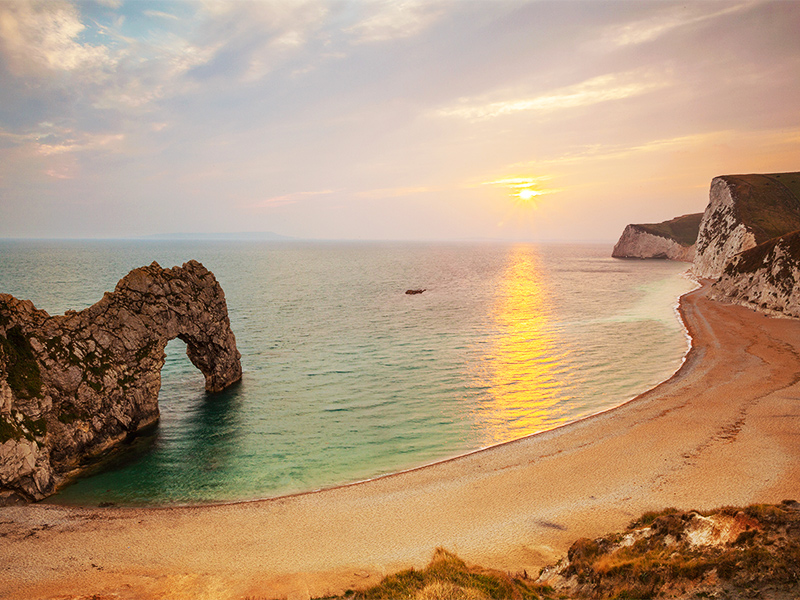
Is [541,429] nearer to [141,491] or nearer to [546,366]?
[546,366]

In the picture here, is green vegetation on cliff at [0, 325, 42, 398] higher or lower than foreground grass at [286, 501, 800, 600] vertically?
higher

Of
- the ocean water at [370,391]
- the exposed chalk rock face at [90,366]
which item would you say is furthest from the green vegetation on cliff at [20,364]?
the ocean water at [370,391]

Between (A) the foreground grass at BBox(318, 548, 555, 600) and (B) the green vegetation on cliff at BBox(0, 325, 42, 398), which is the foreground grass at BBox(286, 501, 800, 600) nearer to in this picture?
(A) the foreground grass at BBox(318, 548, 555, 600)

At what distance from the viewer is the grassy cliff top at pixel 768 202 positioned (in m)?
93.9

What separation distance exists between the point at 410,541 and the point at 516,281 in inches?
4603

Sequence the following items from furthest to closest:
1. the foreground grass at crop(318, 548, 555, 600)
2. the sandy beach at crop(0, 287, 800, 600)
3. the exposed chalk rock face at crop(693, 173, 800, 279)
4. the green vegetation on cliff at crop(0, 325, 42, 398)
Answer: the exposed chalk rock face at crop(693, 173, 800, 279) → the green vegetation on cliff at crop(0, 325, 42, 398) → the sandy beach at crop(0, 287, 800, 600) → the foreground grass at crop(318, 548, 555, 600)

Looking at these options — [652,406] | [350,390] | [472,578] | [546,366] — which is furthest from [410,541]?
[546,366]

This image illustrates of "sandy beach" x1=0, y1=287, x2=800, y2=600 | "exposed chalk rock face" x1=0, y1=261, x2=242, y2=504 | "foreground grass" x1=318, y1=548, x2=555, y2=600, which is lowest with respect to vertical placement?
"sandy beach" x1=0, y1=287, x2=800, y2=600

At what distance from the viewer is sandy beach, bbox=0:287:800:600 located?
15.6 metres

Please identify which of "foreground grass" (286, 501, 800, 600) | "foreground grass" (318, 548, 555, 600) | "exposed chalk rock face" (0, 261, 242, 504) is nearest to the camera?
"foreground grass" (286, 501, 800, 600)

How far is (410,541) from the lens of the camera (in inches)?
687

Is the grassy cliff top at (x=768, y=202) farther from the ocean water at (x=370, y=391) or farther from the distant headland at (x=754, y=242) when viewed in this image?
the ocean water at (x=370, y=391)

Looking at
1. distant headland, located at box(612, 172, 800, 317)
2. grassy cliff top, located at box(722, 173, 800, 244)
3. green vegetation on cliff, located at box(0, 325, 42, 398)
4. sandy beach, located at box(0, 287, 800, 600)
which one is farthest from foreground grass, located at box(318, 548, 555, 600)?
grassy cliff top, located at box(722, 173, 800, 244)

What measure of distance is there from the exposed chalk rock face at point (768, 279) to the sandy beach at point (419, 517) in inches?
1485
